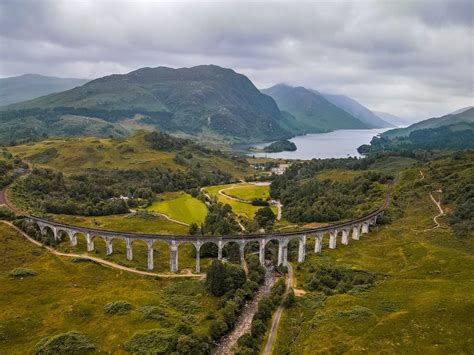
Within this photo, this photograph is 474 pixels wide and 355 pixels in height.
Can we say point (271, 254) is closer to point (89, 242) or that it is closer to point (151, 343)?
point (89, 242)

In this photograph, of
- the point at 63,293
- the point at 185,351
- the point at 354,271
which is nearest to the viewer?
the point at 185,351

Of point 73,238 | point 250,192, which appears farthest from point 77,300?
point 250,192

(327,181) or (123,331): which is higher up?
(327,181)

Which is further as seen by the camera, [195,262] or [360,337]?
[195,262]

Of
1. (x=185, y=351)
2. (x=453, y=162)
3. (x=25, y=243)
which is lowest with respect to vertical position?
(x=185, y=351)

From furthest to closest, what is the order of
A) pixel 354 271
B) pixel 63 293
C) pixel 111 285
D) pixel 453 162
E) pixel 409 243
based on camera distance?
pixel 453 162 → pixel 409 243 → pixel 354 271 → pixel 111 285 → pixel 63 293

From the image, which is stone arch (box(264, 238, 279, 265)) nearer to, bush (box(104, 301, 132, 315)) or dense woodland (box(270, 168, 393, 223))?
dense woodland (box(270, 168, 393, 223))

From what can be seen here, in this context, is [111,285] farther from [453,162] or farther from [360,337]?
[453,162]

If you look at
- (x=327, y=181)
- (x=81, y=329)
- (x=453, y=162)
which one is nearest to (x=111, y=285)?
(x=81, y=329)
